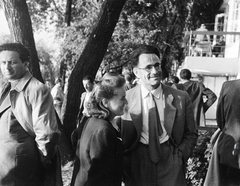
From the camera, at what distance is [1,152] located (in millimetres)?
2824

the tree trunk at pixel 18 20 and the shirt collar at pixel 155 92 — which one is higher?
the tree trunk at pixel 18 20

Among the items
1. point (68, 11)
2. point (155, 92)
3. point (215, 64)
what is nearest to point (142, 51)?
point (155, 92)

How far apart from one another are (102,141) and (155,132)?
0.57m

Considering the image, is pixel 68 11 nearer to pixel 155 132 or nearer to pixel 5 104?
pixel 5 104

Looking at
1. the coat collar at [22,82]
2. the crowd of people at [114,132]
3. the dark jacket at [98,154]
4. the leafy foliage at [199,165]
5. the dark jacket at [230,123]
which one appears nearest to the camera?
the dark jacket at [98,154]

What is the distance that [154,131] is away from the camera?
9.66ft

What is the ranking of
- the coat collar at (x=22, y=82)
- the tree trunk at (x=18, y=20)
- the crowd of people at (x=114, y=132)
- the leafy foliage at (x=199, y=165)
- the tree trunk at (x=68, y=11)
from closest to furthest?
1. the crowd of people at (x=114, y=132)
2. the coat collar at (x=22, y=82)
3. the leafy foliage at (x=199, y=165)
4. the tree trunk at (x=18, y=20)
5. the tree trunk at (x=68, y=11)

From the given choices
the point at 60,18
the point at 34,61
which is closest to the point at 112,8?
the point at 34,61

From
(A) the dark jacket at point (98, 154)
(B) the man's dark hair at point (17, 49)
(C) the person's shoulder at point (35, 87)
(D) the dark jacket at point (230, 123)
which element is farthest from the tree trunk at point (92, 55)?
(A) the dark jacket at point (98, 154)

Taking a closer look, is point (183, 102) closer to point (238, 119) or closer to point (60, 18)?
point (238, 119)

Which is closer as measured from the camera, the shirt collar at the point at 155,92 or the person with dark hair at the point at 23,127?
the person with dark hair at the point at 23,127

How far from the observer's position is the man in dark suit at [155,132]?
9.71 ft

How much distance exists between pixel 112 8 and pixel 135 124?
3.35m

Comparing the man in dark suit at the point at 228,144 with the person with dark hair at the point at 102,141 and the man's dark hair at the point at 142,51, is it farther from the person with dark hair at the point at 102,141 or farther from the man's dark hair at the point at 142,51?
the person with dark hair at the point at 102,141
